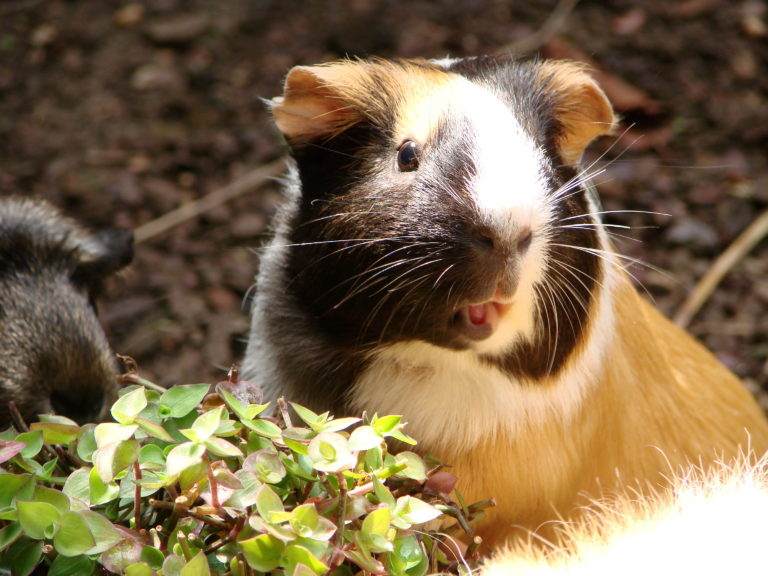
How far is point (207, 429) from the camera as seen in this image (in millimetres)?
1755

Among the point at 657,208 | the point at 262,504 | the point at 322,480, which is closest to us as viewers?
the point at 262,504

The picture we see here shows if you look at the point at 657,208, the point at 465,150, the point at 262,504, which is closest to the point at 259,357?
the point at 465,150

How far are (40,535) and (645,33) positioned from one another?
462cm

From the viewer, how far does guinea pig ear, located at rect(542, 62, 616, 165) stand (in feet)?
8.28

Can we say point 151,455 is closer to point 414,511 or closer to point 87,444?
point 87,444

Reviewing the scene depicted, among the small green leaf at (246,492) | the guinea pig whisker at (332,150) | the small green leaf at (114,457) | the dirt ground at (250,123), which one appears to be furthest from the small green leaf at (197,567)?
the dirt ground at (250,123)

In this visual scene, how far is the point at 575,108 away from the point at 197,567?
1528mm

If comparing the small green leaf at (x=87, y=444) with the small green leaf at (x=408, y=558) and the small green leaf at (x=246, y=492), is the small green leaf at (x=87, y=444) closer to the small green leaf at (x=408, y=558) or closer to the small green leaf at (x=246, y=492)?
the small green leaf at (x=246, y=492)

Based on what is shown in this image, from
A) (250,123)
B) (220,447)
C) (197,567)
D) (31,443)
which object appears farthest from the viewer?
(250,123)

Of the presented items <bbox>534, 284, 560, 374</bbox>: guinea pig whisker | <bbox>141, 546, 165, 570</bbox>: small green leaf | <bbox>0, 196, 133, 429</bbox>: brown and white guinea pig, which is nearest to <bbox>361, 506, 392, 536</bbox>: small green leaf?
<bbox>141, 546, 165, 570</bbox>: small green leaf

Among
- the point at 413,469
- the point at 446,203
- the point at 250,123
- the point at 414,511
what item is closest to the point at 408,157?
the point at 446,203

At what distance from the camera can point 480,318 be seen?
2.30m

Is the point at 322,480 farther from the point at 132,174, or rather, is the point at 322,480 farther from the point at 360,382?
the point at 132,174

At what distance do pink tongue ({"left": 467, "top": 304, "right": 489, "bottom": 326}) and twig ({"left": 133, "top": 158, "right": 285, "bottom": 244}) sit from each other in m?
2.57
